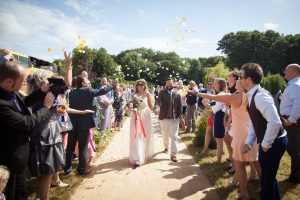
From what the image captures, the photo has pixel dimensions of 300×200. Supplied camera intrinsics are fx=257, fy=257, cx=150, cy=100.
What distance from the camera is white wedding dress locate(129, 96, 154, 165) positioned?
22.0 feet

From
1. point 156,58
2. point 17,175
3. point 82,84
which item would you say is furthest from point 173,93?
point 156,58

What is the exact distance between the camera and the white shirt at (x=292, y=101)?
4.87 meters

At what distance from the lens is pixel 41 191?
388 centimetres

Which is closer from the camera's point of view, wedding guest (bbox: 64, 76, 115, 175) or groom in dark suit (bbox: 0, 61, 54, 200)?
groom in dark suit (bbox: 0, 61, 54, 200)

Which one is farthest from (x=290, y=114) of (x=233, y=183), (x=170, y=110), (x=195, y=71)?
(x=195, y=71)

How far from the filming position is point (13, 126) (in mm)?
2773

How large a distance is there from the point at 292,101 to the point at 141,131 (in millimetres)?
3674

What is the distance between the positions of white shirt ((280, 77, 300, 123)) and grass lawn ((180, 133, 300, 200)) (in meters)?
1.34

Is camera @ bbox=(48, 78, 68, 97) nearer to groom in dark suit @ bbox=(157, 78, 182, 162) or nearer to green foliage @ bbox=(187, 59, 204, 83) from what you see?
groom in dark suit @ bbox=(157, 78, 182, 162)

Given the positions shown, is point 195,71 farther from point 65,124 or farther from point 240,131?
point 240,131

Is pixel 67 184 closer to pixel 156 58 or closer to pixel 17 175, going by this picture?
pixel 17 175

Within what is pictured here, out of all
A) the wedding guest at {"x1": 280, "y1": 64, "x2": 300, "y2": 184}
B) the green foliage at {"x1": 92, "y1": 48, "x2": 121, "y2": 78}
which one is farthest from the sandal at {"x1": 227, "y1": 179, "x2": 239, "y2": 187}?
the green foliage at {"x1": 92, "y1": 48, "x2": 121, "y2": 78}

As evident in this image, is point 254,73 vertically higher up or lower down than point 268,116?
higher up

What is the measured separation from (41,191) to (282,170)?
17.2 ft
